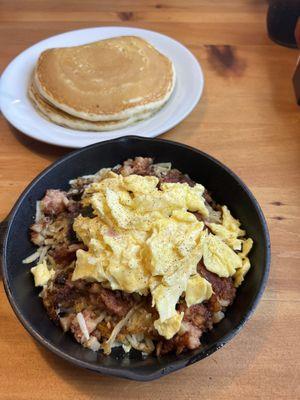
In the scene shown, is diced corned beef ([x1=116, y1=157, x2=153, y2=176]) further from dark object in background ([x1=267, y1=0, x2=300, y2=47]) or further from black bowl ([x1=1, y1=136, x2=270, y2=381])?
dark object in background ([x1=267, y1=0, x2=300, y2=47])

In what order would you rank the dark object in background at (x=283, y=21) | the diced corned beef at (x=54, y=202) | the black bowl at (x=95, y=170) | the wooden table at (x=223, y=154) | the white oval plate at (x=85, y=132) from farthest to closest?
the dark object in background at (x=283, y=21) → the white oval plate at (x=85, y=132) → the diced corned beef at (x=54, y=202) → the wooden table at (x=223, y=154) → the black bowl at (x=95, y=170)

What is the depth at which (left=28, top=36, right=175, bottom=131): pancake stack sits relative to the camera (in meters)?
1.68

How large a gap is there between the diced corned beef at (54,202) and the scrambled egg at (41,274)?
0.20 meters

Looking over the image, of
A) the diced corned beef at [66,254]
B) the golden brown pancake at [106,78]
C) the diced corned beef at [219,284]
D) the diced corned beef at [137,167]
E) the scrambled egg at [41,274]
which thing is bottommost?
the scrambled egg at [41,274]

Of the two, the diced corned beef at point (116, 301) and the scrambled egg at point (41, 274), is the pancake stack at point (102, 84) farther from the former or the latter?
the diced corned beef at point (116, 301)

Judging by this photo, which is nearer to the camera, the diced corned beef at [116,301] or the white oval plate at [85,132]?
the diced corned beef at [116,301]

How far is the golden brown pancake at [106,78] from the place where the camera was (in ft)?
5.51

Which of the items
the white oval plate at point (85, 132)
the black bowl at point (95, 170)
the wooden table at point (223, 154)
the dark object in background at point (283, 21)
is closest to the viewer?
the black bowl at point (95, 170)

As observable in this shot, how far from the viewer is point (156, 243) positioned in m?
1.10

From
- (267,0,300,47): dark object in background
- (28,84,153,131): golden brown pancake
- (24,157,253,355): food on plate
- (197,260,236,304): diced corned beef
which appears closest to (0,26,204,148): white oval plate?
(28,84,153,131): golden brown pancake

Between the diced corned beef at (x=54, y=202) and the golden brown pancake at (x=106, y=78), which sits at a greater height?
the golden brown pancake at (x=106, y=78)

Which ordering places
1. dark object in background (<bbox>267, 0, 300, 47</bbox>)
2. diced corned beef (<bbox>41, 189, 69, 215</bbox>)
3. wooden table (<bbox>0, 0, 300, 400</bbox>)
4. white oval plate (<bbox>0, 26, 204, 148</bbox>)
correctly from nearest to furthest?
wooden table (<bbox>0, 0, 300, 400</bbox>) → diced corned beef (<bbox>41, 189, 69, 215</bbox>) → white oval plate (<bbox>0, 26, 204, 148</bbox>) → dark object in background (<bbox>267, 0, 300, 47</bbox>)

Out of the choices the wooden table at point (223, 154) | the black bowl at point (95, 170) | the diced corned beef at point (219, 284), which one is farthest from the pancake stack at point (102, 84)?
the diced corned beef at point (219, 284)

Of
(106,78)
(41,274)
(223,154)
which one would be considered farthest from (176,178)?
(106,78)
